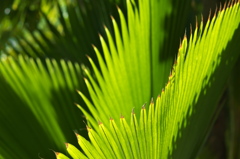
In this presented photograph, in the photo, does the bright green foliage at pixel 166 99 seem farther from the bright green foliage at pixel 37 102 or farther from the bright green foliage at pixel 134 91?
the bright green foliage at pixel 37 102

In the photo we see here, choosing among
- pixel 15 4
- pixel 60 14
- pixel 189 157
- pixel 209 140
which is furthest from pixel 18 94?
pixel 15 4

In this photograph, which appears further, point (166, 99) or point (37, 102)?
point (37, 102)

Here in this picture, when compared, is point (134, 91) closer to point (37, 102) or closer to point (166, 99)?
point (166, 99)

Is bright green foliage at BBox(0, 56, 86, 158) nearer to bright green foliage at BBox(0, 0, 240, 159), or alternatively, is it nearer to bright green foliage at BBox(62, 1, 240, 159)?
bright green foliage at BBox(0, 0, 240, 159)

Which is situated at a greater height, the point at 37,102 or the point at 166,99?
the point at 37,102

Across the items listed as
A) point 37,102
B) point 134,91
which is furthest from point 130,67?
point 37,102

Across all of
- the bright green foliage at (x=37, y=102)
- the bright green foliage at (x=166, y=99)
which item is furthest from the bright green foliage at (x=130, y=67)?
the bright green foliage at (x=37, y=102)

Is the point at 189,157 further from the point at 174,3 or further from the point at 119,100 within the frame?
the point at 174,3

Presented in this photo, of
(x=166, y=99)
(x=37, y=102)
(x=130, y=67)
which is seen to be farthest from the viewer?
(x=37, y=102)

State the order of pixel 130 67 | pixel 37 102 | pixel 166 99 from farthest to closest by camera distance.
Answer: pixel 37 102 → pixel 130 67 → pixel 166 99
